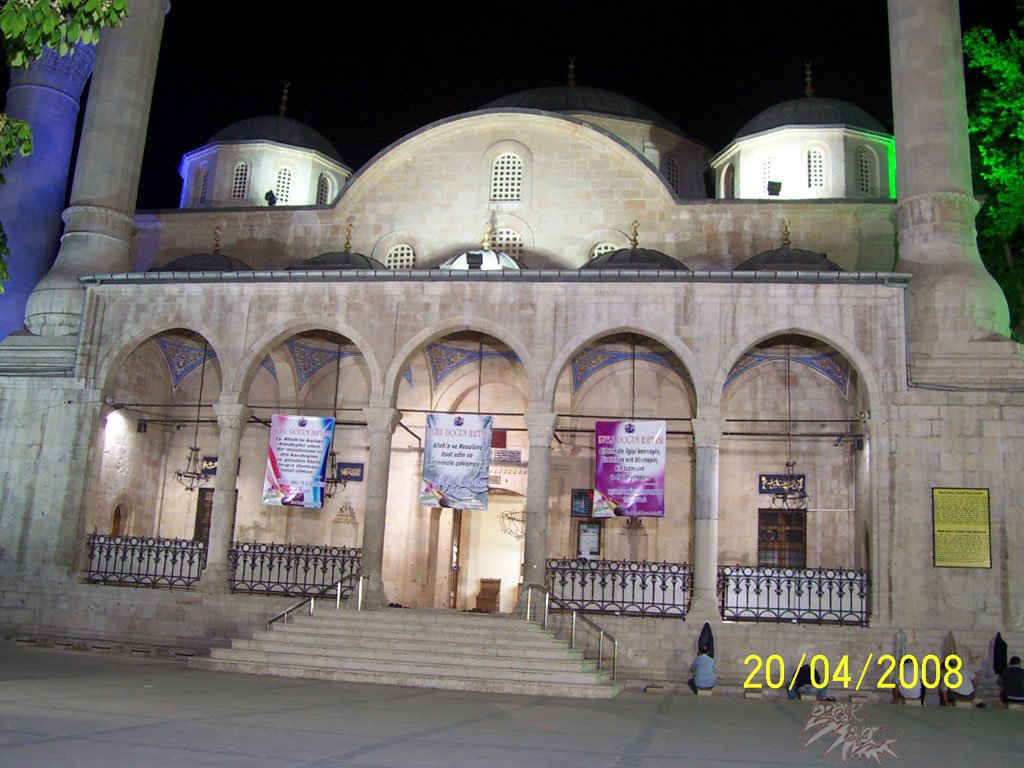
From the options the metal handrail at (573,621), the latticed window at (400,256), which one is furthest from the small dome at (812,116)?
the metal handrail at (573,621)

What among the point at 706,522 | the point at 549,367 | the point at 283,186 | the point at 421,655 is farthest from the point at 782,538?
the point at 283,186

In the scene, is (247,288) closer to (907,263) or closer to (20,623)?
(20,623)

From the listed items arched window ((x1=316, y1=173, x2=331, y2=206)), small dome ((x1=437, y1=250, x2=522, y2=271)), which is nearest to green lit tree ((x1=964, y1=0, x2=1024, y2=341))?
small dome ((x1=437, y1=250, x2=522, y2=271))

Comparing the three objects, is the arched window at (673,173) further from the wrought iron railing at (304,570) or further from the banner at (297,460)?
the wrought iron railing at (304,570)

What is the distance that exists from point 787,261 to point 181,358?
465 inches

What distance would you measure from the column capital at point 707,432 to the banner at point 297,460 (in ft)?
18.5

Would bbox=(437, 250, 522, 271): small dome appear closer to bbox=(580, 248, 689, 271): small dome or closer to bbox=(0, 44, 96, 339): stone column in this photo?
bbox=(580, 248, 689, 271): small dome

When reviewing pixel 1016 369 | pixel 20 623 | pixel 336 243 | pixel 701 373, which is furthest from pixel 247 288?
pixel 1016 369

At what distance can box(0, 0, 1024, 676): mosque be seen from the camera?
14.4m

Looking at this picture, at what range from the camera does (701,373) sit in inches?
591

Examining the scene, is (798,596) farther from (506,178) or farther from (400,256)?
(400,256)

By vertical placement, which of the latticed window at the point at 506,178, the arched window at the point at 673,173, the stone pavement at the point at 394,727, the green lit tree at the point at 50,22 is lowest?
the stone pavement at the point at 394,727

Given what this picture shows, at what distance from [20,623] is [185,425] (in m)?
5.16
